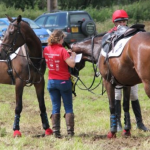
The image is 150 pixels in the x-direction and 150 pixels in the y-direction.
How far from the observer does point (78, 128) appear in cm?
814

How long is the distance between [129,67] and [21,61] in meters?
2.12

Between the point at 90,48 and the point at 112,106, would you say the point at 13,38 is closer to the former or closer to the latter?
the point at 90,48

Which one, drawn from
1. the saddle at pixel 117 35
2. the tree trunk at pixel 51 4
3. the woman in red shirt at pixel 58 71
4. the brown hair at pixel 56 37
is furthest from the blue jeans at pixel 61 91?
the tree trunk at pixel 51 4

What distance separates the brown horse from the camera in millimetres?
5910

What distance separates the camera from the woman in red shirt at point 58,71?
22.5 ft

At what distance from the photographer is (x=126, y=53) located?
625cm

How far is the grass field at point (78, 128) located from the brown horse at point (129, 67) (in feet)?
1.58

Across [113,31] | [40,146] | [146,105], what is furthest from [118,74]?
[146,105]

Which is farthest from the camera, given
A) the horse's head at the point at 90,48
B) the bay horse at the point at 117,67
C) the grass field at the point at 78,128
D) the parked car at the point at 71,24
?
the parked car at the point at 71,24

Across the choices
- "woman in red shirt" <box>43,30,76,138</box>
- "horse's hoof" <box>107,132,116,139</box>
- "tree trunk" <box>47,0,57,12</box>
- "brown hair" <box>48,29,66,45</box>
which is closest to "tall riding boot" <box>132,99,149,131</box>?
"horse's hoof" <box>107,132,116,139</box>

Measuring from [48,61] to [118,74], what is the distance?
1220 millimetres

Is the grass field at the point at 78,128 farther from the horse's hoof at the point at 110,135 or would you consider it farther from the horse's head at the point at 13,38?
the horse's head at the point at 13,38

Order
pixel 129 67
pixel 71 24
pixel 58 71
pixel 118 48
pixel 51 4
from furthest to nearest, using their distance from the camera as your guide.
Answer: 1. pixel 51 4
2. pixel 71 24
3. pixel 58 71
4. pixel 118 48
5. pixel 129 67

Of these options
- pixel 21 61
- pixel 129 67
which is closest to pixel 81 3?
pixel 21 61
